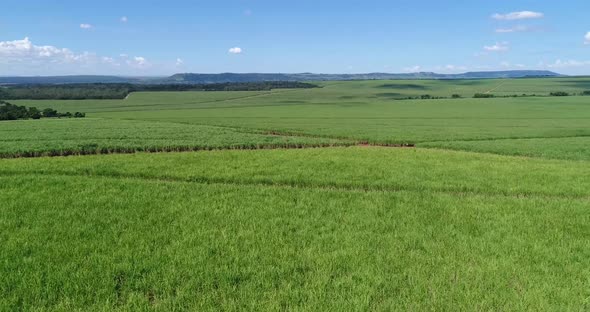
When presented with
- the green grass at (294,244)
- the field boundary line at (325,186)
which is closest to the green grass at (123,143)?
the field boundary line at (325,186)

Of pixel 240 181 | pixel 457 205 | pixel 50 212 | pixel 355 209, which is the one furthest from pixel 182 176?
pixel 457 205

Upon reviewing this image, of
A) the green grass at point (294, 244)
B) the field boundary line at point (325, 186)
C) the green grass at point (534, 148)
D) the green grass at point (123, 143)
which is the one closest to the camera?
the green grass at point (294, 244)

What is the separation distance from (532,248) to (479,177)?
9.50 metres

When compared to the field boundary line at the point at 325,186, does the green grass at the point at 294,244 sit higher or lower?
higher

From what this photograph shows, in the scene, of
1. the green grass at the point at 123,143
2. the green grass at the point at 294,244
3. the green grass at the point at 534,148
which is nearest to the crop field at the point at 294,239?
the green grass at the point at 294,244

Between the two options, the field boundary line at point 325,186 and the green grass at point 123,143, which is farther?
the green grass at point 123,143

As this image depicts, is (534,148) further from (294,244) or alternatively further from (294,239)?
(294,244)

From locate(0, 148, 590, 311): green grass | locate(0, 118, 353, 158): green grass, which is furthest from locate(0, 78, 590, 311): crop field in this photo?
locate(0, 118, 353, 158): green grass

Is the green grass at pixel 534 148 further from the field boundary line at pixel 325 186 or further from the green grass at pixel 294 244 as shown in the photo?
the field boundary line at pixel 325 186

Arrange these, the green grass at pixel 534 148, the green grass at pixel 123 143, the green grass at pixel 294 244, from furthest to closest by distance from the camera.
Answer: the green grass at pixel 534 148
the green grass at pixel 123 143
the green grass at pixel 294 244

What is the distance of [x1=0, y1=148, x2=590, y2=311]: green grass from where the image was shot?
23.9 ft

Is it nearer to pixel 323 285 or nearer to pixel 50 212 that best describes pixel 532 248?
pixel 323 285

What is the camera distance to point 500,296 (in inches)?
289

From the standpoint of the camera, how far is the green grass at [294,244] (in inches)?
287
